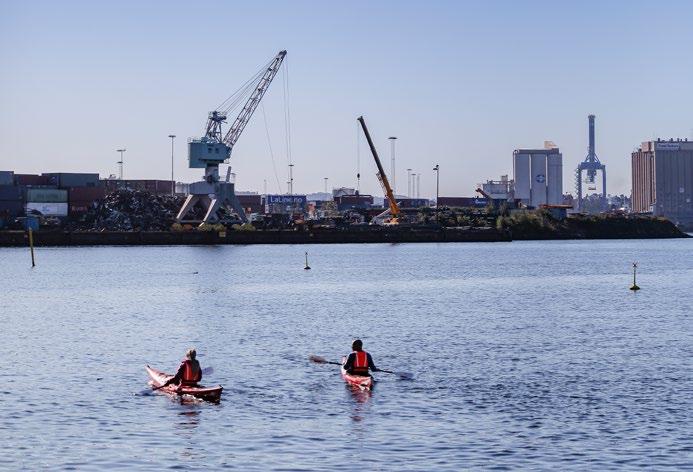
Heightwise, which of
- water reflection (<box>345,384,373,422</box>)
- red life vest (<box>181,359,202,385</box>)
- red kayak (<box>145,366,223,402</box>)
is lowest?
water reflection (<box>345,384,373,422</box>)

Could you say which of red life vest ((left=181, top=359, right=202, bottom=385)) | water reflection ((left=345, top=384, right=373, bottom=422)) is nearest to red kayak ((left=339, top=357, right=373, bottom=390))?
water reflection ((left=345, top=384, right=373, bottom=422))

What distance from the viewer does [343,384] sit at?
5050cm

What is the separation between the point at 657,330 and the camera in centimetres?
7425

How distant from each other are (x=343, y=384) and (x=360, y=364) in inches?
63.3

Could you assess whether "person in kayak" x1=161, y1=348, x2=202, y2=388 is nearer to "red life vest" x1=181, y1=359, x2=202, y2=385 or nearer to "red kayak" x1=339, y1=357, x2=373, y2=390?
"red life vest" x1=181, y1=359, x2=202, y2=385

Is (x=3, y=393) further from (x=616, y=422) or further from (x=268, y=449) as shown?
(x=616, y=422)

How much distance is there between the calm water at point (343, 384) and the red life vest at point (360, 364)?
1.01m

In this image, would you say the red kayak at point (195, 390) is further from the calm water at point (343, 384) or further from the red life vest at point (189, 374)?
the calm water at point (343, 384)

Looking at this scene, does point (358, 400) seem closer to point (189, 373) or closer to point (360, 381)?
point (360, 381)

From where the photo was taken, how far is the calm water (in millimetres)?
37688

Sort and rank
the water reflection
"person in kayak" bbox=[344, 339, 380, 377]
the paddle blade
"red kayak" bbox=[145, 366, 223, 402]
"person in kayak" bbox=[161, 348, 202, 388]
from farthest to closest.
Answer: the paddle blade → "person in kayak" bbox=[344, 339, 380, 377] → "person in kayak" bbox=[161, 348, 202, 388] → "red kayak" bbox=[145, 366, 223, 402] → the water reflection

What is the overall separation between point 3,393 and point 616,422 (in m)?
24.7

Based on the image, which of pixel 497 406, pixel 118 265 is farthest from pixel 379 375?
pixel 118 265

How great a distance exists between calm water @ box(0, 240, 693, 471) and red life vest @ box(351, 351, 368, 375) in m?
1.01
